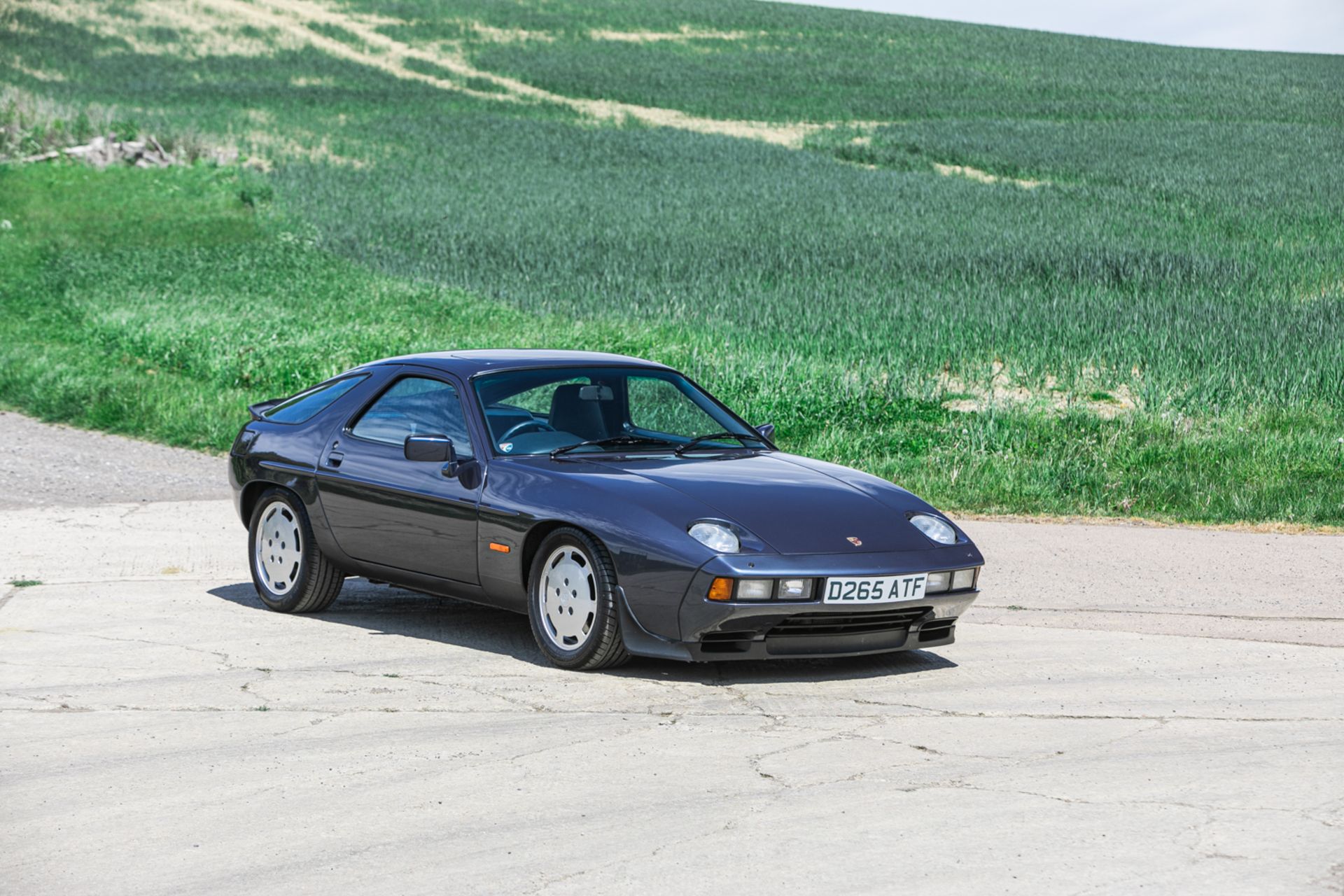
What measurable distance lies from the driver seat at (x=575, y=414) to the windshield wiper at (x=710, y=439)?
378 millimetres

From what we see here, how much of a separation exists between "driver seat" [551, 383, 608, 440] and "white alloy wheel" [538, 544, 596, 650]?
0.82m

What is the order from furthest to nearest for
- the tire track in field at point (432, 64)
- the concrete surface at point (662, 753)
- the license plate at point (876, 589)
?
the tire track in field at point (432, 64) < the license plate at point (876, 589) < the concrete surface at point (662, 753)

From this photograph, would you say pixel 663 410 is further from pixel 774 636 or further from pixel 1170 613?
pixel 1170 613

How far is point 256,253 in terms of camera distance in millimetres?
29969

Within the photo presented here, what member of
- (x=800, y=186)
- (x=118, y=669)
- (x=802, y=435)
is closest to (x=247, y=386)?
(x=802, y=435)

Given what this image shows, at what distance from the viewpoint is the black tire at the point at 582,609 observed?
22.7 feet

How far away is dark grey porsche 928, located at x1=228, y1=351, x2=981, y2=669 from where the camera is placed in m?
6.74

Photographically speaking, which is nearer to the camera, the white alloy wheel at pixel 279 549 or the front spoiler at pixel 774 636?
the front spoiler at pixel 774 636

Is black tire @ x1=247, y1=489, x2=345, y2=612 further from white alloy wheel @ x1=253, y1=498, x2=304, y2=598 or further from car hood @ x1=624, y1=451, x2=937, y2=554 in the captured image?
car hood @ x1=624, y1=451, x2=937, y2=554

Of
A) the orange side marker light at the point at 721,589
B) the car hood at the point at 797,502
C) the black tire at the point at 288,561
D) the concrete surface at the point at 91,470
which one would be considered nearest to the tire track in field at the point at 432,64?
the concrete surface at the point at 91,470

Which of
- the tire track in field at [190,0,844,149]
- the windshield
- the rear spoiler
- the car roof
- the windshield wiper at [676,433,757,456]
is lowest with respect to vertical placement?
the rear spoiler

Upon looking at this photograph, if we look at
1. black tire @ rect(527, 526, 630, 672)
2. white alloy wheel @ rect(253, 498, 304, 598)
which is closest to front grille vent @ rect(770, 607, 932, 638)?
black tire @ rect(527, 526, 630, 672)

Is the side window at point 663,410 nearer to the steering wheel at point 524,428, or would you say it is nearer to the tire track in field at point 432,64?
the steering wheel at point 524,428

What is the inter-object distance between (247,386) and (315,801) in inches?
529
